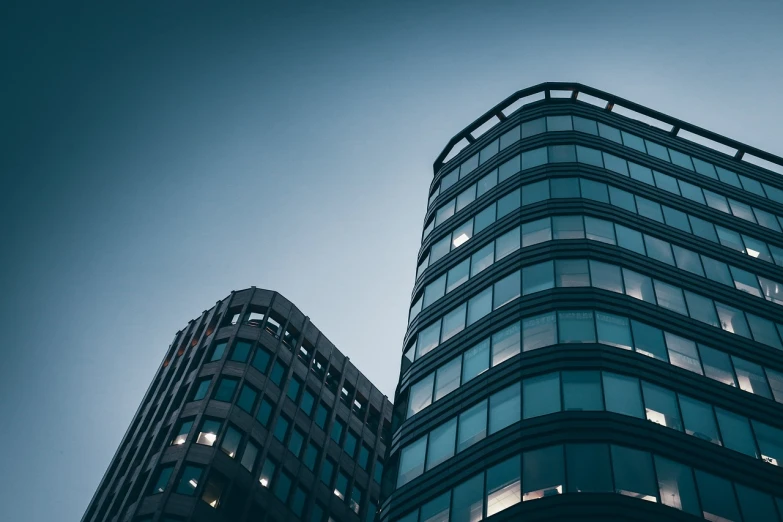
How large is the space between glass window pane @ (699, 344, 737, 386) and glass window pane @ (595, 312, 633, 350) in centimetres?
381

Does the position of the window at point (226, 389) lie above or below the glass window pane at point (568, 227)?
below

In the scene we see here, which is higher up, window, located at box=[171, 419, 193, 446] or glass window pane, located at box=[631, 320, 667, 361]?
window, located at box=[171, 419, 193, 446]

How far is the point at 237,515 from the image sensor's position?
46250mm

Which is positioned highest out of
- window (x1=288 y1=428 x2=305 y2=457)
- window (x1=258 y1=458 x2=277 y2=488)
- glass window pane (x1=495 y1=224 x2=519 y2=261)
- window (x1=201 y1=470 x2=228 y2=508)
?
glass window pane (x1=495 y1=224 x2=519 y2=261)

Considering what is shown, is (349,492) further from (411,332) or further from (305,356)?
(411,332)

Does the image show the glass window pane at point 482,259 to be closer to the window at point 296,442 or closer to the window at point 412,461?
the window at point 412,461

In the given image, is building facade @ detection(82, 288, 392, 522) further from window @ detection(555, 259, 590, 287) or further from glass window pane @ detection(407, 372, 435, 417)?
window @ detection(555, 259, 590, 287)

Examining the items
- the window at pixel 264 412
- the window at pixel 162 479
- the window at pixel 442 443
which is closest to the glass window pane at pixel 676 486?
the window at pixel 442 443

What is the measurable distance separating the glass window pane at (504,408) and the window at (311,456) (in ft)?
88.4

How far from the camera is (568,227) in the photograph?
38250mm

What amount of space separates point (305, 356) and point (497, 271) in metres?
27.3

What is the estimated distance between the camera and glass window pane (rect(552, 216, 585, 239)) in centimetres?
3781

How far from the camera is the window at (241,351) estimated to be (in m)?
54.1

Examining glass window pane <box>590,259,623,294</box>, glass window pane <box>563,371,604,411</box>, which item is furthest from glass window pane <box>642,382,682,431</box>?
glass window pane <box>590,259,623,294</box>
